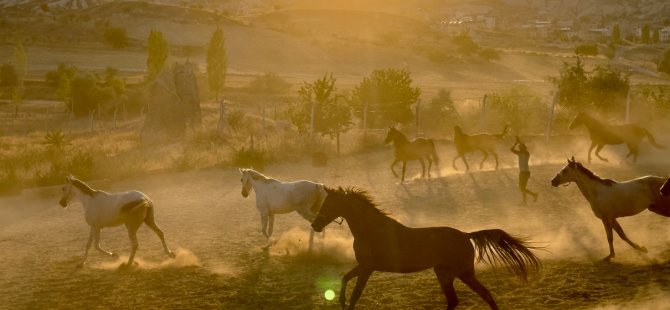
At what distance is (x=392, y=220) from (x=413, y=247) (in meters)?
0.51

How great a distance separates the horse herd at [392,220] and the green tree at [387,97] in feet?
40.6

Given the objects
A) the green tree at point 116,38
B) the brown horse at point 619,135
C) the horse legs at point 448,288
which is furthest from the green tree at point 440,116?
the green tree at point 116,38

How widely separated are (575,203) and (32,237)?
40.8 ft

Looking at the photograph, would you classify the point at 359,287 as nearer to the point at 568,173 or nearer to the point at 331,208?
the point at 331,208

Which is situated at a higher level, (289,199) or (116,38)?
(116,38)

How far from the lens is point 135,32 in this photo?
107375mm

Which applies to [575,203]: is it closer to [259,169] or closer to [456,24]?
[259,169]

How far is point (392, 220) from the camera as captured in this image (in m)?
10.1

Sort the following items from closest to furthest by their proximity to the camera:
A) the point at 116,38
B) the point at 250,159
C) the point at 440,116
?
the point at 250,159, the point at 440,116, the point at 116,38

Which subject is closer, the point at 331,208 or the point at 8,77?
the point at 331,208

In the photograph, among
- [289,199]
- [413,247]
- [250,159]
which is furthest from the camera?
[250,159]

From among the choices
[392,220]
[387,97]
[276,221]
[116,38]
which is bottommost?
[276,221]

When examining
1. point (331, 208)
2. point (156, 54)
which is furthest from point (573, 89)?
point (156, 54)

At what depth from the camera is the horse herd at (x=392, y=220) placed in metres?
9.65
